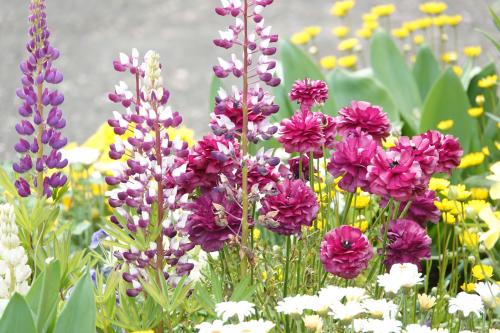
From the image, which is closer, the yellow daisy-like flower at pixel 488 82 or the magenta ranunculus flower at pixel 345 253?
the magenta ranunculus flower at pixel 345 253

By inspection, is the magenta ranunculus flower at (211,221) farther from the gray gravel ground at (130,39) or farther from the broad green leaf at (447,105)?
the gray gravel ground at (130,39)

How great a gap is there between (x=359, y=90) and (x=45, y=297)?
1994mm

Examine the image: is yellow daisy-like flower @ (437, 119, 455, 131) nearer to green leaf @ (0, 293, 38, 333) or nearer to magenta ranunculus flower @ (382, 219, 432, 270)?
magenta ranunculus flower @ (382, 219, 432, 270)

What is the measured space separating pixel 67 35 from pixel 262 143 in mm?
3332

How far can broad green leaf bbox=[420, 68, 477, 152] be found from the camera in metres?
3.26

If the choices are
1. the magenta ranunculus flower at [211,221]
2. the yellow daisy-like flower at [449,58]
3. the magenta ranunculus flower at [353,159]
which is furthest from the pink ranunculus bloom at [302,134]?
the yellow daisy-like flower at [449,58]

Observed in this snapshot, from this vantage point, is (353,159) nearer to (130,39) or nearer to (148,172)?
(148,172)

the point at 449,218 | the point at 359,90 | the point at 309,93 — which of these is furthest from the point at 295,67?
the point at 309,93

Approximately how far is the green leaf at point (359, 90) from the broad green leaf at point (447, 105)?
13 centimetres

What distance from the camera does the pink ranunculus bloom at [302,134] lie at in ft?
6.18

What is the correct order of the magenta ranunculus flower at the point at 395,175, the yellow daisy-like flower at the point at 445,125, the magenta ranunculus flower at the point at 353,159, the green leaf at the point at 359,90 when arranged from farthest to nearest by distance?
the green leaf at the point at 359,90, the yellow daisy-like flower at the point at 445,125, the magenta ranunculus flower at the point at 353,159, the magenta ranunculus flower at the point at 395,175

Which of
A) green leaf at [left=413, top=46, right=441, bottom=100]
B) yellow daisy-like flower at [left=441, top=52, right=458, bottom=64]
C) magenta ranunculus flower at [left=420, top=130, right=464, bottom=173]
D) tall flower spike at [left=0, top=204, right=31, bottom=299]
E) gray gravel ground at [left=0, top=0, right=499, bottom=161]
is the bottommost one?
tall flower spike at [left=0, top=204, right=31, bottom=299]

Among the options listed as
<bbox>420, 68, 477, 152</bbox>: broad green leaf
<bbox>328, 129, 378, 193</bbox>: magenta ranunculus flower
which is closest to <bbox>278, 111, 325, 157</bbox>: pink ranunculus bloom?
<bbox>328, 129, 378, 193</bbox>: magenta ranunculus flower

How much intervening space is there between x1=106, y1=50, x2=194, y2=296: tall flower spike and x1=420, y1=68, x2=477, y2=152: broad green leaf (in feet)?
5.15
